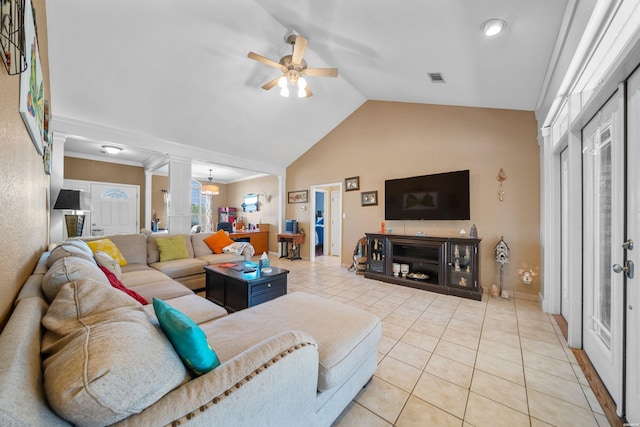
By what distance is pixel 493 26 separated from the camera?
6.40ft

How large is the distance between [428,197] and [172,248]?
4.04 meters

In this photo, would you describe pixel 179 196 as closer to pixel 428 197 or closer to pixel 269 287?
pixel 269 287

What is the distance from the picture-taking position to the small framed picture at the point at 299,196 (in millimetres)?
6129

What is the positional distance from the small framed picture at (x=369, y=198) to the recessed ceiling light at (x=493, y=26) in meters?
2.97

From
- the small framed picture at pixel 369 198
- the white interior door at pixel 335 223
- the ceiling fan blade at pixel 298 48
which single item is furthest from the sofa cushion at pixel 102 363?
the white interior door at pixel 335 223

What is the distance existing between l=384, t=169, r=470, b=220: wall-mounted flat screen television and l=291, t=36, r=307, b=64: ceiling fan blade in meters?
2.53

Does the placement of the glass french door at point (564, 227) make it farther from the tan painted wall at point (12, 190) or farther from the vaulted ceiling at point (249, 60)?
the tan painted wall at point (12, 190)

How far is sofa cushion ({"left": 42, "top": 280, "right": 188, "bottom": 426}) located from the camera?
0.57m

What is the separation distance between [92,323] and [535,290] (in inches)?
172

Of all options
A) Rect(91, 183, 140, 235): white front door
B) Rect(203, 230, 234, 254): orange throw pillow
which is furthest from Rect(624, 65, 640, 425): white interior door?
Rect(91, 183, 140, 235): white front door

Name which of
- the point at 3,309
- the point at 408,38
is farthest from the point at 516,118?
the point at 3,309

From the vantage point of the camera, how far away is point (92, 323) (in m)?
0.82

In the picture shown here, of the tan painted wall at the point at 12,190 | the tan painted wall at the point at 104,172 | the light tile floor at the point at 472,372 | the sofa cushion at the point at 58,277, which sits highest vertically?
the tan painted wall at the point at 104,172

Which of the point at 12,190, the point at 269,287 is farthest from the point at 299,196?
the point at 12,190
